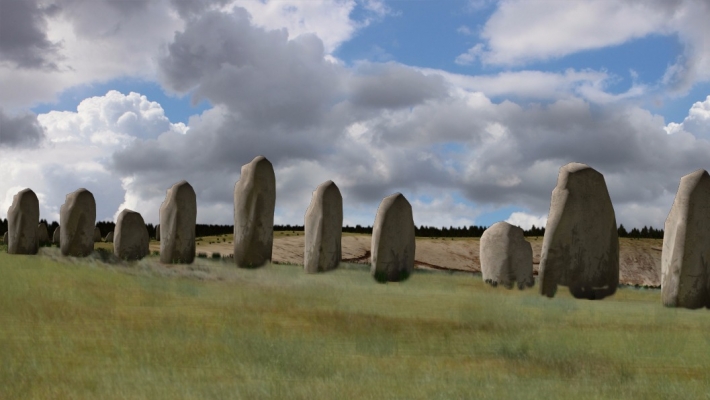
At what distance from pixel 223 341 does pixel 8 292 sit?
20.8 ft

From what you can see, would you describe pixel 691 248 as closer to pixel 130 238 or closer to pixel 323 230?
pixel 323 230

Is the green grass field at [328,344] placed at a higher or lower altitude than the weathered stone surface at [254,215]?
lower

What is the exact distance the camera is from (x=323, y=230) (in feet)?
73.9

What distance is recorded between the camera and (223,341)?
1070 cm

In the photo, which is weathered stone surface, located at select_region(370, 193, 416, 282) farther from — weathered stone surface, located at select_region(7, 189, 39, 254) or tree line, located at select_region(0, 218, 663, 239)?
tree line, located at select_region(0, 218, 663, 239)

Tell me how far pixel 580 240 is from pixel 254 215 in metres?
10.4

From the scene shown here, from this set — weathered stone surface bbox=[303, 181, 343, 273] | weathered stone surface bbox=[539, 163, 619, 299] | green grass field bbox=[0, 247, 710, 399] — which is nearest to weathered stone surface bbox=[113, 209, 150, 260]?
weathered stone surface bbox=[303, 181, 343, 273]

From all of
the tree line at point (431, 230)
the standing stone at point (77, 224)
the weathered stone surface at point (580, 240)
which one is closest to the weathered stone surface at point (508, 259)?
the weathered stone surface at point (580, 240)

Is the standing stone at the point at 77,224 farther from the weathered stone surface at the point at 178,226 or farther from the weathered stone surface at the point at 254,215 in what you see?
the weathered stone surface at the point at 254,215

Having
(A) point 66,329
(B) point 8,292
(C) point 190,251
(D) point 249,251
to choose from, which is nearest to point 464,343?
(A) point 66,329

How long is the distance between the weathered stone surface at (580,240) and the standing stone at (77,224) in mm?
16058

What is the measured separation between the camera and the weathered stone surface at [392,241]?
21.0m

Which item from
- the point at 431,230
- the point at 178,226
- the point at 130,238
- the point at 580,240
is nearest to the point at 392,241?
the point at 580,240

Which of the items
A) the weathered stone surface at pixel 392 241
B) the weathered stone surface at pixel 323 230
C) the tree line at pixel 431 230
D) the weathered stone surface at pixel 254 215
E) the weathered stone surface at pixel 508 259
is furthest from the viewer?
the tree line at pixel 431 230
